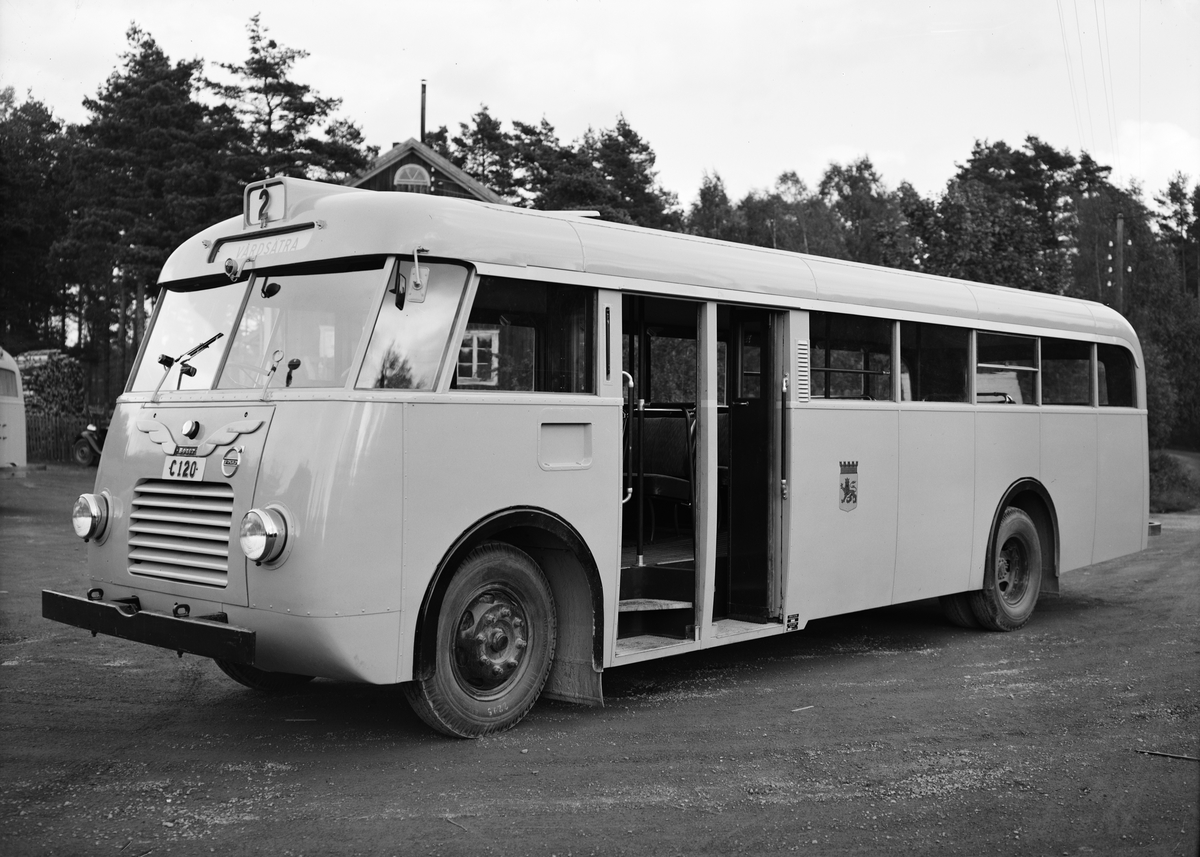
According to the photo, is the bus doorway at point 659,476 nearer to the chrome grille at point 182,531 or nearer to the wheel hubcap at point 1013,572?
the chrome grille at point 182,531

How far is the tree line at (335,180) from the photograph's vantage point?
27.2 meters

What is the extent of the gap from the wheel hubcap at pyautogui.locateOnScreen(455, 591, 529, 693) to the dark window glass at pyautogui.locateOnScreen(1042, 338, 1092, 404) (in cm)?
593

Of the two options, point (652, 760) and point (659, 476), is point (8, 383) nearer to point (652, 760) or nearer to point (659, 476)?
point (659, 476)

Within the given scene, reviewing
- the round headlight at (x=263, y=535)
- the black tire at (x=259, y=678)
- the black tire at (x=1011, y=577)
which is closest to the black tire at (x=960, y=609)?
the black tire at (x=1011, y=577)

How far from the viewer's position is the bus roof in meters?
5.81

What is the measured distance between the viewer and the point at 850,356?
8.28m

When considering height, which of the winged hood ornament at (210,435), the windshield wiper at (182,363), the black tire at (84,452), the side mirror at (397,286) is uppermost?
the side mirror at (397,286)

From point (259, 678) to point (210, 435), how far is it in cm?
184

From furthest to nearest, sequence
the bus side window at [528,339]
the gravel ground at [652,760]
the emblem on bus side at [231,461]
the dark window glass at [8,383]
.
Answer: the dark window glass at [8,383], the bus side window at [528,339], the emblem on bus side at [231,461], the gravel ground at [652,760]

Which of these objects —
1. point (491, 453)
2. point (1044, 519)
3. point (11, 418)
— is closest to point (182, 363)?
point (491, 453)

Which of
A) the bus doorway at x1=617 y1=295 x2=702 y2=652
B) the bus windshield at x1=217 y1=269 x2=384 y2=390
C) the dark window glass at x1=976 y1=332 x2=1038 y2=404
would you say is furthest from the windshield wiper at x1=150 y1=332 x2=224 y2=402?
the dark window glass at x1=976 y1=332 x2=1038 y2=404

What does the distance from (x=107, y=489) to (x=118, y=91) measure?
3093cm

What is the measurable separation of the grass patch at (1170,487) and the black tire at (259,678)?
73.0 feet

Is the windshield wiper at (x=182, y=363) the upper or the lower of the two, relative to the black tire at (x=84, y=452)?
upper
